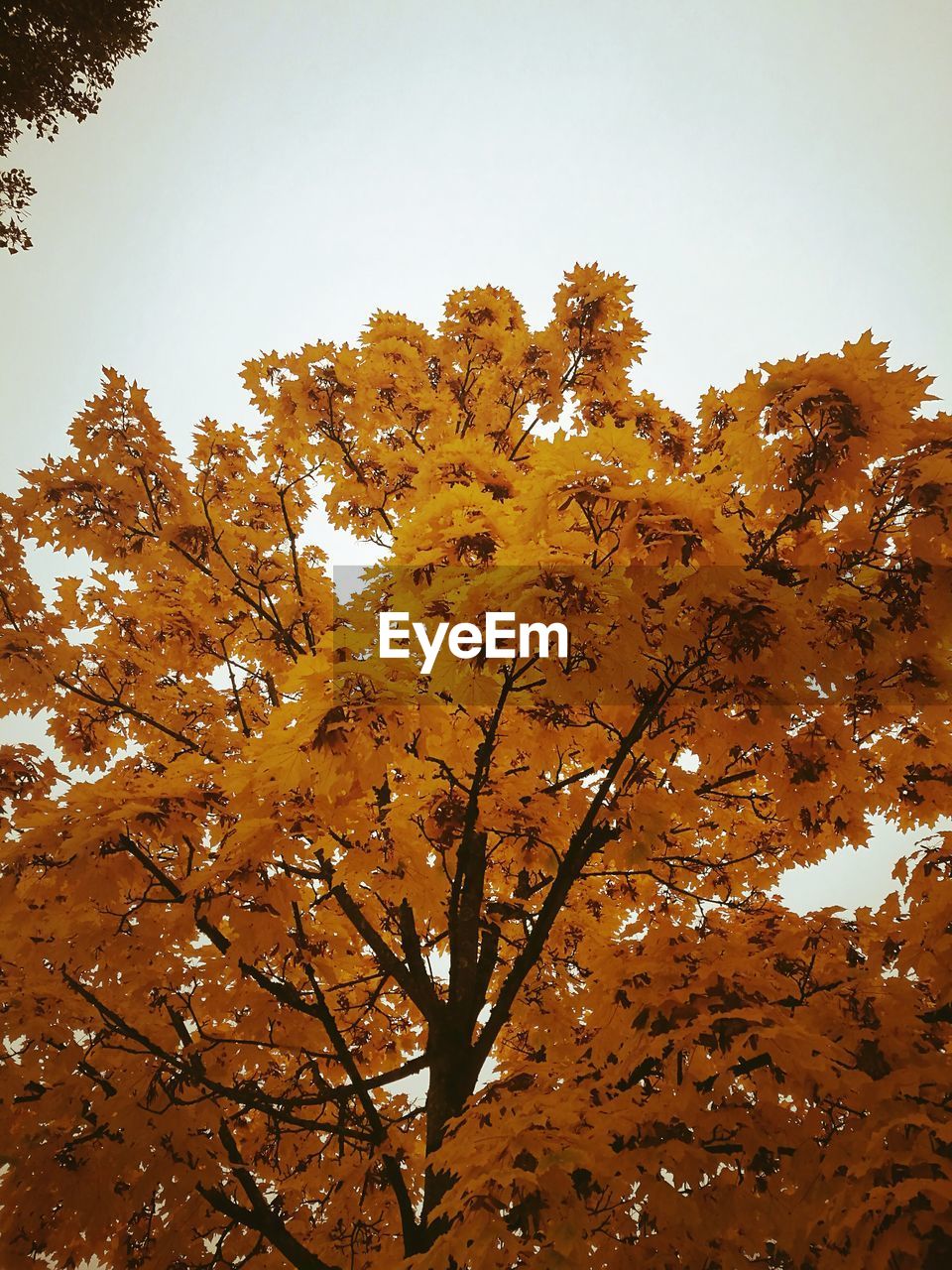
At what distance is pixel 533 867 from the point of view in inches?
175

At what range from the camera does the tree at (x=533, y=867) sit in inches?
106

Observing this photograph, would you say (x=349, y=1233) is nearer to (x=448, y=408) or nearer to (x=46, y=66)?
(x=448, y=408)

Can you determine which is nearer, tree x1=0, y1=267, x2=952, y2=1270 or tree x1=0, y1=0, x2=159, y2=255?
tree x1=0, y1=267, x2=952, y2=1270

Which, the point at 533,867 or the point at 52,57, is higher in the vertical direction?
the point at 52,57

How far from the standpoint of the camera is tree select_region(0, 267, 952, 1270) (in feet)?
8.82

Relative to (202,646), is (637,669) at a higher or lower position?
lower

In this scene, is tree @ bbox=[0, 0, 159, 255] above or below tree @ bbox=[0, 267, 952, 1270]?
above

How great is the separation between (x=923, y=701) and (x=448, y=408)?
529 centimetres

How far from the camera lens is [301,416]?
6168mm

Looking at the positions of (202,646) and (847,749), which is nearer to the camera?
(847,749)

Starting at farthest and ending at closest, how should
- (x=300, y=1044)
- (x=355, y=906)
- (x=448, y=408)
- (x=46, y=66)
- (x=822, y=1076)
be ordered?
(x=46, y=66)
(x=448, y=408)
(x=355, y=906)
(x=300, y=1044)
(x=822, y=1076)

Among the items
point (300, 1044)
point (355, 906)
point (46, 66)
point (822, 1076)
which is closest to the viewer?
point (822, 1076)

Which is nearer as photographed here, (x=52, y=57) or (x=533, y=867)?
(x=533, y=867)

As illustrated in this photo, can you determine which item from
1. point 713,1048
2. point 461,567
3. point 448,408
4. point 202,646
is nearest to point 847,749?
point 713,1048
